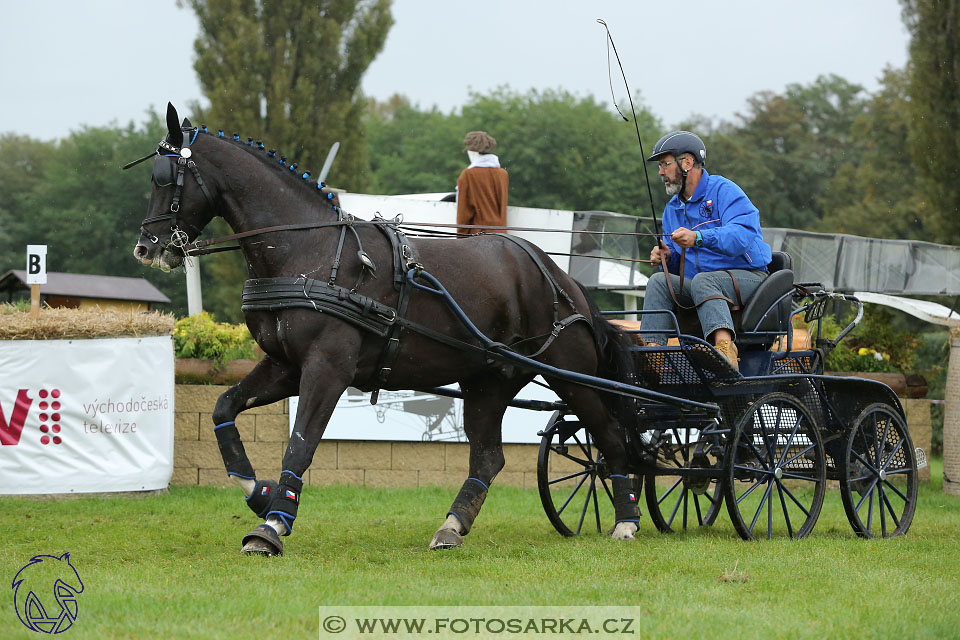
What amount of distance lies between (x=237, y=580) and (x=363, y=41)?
20.7 meters

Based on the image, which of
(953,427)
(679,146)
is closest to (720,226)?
(679,146)

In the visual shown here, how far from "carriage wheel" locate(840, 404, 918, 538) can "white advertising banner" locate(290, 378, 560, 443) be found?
10.5 ft

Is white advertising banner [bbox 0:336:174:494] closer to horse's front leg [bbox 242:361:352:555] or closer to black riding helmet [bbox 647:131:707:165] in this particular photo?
horse's front leg [bbox 242:361:352:555]

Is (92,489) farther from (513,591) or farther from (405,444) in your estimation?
(513,591)

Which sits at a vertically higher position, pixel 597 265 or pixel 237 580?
pixel 597 265

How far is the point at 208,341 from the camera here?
10133mm

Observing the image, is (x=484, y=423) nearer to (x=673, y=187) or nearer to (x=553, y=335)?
(x=553, y=335)

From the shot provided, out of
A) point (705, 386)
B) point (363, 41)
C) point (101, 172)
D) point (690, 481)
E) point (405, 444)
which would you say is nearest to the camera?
point (705, 386)

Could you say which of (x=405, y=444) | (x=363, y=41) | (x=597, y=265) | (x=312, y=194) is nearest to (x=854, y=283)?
(x=597, y=265)

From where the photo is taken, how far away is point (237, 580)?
4.89 m

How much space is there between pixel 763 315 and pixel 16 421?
578 cm

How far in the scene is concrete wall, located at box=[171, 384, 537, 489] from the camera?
31.5 ft

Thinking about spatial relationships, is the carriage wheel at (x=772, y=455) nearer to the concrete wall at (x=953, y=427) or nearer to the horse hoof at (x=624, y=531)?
the horse hoof at (x=624, y=531)

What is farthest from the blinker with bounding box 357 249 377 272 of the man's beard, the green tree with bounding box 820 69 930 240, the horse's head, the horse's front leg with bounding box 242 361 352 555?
the green tree with bounding box 820 69 930 240
